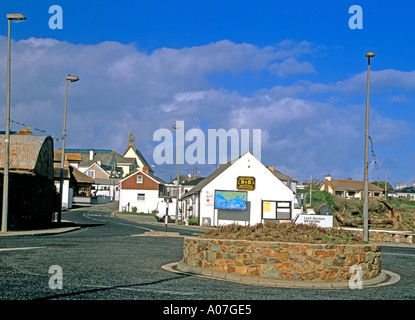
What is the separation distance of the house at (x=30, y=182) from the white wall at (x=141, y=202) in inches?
1791

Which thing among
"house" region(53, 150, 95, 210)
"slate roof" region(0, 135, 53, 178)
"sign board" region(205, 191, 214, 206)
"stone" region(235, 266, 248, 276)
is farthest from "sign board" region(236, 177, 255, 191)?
"stone" region(235, 266, 248, 276)

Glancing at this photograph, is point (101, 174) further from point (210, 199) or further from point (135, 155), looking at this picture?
point (210, 199)

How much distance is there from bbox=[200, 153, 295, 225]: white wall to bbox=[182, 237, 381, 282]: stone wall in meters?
44.1

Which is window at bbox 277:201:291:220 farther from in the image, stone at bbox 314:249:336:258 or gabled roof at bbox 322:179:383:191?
gabled roof at bbox 322:179:383:191

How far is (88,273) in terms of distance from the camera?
40.5 ft

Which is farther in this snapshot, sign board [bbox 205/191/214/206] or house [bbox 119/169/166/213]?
house [bbox 119/169/166/213]

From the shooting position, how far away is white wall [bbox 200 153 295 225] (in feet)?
189

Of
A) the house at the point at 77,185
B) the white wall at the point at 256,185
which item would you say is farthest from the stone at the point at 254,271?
the house at the point at 77,185

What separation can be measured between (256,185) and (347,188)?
66.3m

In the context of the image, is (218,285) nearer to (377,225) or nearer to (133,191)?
(377,225)

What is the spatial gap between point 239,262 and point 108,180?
111875 millimetres

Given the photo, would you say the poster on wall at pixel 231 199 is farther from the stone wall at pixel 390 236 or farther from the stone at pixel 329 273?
the stone at pixel 329 273

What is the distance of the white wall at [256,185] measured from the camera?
57.5 metres
